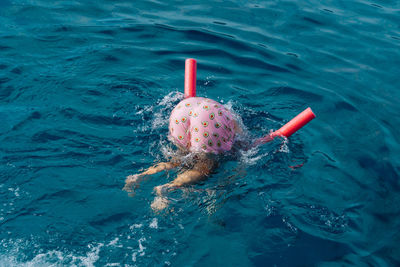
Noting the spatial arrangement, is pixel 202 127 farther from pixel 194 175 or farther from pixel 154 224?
pixel 154 224

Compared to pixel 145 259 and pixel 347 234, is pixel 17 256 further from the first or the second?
pixel 347 234

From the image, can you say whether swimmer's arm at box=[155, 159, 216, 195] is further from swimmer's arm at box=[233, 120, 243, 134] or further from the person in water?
swimmer's arm at box=[233, 120, 243, 134]

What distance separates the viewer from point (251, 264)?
3973 mm

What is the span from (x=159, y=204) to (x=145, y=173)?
51cm

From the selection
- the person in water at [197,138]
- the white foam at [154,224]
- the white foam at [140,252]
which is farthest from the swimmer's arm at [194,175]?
the white foam at [140,252]

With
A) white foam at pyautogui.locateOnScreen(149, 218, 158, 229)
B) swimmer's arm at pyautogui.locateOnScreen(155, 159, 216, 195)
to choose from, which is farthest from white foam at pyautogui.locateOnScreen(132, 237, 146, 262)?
swimmer's arm at pyautogui.locateOnScreen(155, 159, 216, 195)

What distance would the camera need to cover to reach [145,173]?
4797 mm

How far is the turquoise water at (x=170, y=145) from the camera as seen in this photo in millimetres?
4121

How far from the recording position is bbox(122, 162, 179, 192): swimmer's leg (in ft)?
15.3

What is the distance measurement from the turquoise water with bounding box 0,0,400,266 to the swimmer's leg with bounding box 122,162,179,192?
9 cm

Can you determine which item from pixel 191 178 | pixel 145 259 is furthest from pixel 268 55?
pixel 145 259

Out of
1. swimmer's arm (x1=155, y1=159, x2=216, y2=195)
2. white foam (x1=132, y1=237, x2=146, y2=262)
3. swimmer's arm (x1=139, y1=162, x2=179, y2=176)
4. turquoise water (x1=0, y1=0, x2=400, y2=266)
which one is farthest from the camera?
swimmer's arm (x1=139, y1=162, x2=179, y2=176)

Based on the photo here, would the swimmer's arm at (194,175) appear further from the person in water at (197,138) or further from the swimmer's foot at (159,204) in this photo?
the swimmer's foot at (159,204)

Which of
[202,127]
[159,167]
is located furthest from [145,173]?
[202,127]
